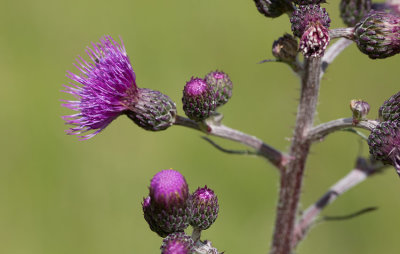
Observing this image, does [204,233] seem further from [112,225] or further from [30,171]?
[30,171]

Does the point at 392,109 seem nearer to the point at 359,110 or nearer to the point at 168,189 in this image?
the point at 359,110

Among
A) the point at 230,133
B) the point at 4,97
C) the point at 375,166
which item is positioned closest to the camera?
the point at 230,133

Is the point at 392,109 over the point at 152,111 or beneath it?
over

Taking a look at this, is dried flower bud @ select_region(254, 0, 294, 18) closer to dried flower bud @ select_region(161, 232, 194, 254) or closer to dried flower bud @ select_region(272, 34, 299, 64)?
dried flower bud @ select_region(272, 34, 299, 64)

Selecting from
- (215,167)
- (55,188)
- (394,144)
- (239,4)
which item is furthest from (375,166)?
(239,4)

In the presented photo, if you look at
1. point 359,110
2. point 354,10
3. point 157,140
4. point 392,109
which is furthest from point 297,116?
point 157,140

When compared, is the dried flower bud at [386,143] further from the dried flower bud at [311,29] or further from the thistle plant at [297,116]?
the dried flower bud at [311,29]
